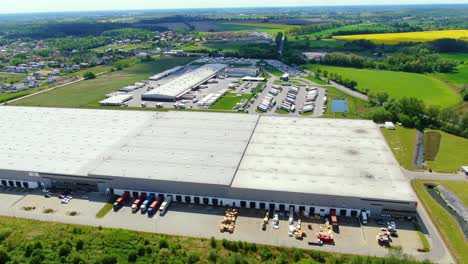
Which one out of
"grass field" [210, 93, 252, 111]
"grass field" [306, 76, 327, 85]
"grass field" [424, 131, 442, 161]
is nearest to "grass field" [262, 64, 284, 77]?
"grass field" [306, 76, 327, 85]

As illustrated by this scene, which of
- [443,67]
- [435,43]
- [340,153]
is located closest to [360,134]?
[340,153]

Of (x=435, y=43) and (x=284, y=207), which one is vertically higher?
(x=435, y=43)

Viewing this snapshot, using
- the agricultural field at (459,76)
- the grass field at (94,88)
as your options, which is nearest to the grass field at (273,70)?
the grass field at (94,88)

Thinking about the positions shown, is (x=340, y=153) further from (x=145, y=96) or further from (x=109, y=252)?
(x=145, y=96)

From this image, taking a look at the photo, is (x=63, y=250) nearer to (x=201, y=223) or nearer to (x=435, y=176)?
(x=201, y=223)

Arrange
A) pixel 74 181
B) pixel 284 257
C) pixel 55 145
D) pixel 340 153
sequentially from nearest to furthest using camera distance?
pixel 284 257 → pixel 74 181 → pixel 340 153 → pixel 55 145

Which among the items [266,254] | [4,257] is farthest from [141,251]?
[4,257]

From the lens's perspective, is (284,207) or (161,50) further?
(161,50)
